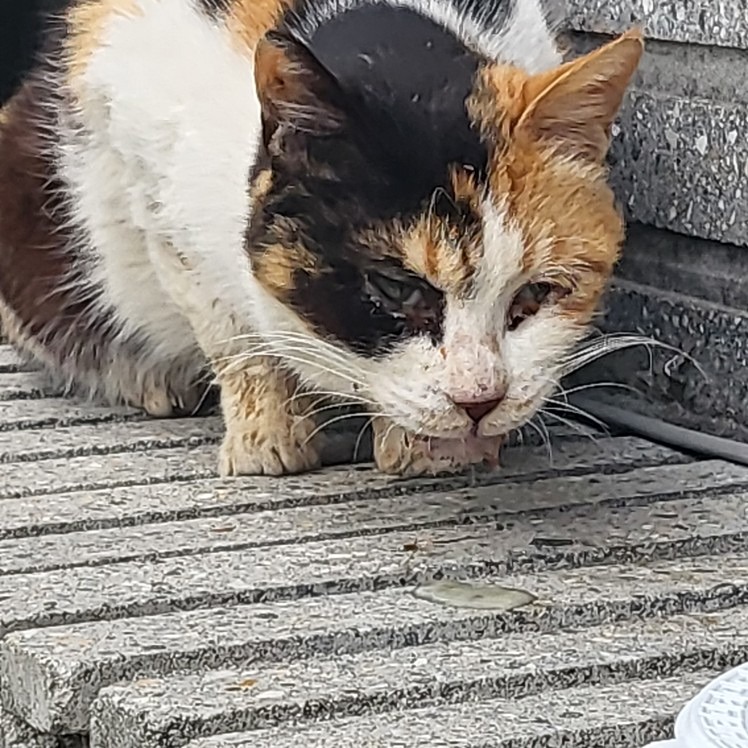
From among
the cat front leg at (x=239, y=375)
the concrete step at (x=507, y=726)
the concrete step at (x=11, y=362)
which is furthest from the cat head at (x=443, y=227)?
the concrete step at (x=11, y=362)

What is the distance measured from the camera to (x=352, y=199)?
1687 mm

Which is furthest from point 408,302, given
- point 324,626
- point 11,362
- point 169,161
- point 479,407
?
point 11,362

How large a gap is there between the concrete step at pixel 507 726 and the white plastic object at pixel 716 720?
0.46ft

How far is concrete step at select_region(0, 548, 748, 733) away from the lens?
55.2 inches

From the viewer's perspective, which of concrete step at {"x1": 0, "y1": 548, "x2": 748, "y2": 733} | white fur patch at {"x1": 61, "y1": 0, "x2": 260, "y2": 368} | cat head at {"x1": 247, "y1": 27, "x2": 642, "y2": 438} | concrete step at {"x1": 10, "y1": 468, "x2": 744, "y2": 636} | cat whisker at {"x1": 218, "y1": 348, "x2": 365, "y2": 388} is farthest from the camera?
white fur patch at {"x1": 61, "y1": 0, "x2": 260, "y2": 368}

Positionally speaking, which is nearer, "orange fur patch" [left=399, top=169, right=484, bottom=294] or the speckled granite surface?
"orange fur patch" [left=399, top=169, right=484, bottom=294]

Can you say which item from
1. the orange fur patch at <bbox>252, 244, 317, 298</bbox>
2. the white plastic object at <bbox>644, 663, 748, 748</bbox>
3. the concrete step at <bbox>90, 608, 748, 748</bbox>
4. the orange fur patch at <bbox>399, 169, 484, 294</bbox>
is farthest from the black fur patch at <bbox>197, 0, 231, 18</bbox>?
the white plastic object at <bbox>644, 663, 748, 748</bbox>

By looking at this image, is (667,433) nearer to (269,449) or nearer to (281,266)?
(269,449)

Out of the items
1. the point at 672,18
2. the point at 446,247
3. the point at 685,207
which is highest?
the point at 672,18

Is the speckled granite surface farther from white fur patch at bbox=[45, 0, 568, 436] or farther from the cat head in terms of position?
the cat head

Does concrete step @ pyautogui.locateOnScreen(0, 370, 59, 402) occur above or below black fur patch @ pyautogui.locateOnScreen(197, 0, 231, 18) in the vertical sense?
below

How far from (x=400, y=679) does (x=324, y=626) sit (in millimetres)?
132

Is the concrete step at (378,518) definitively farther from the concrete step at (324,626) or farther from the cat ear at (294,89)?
the cat ear at (294,89)

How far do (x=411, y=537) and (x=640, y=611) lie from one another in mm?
301
